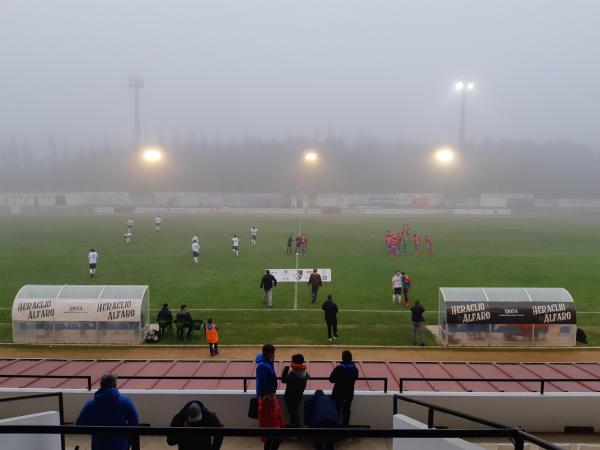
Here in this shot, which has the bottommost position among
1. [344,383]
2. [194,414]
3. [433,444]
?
[344,383]

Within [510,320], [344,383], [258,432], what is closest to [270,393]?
[344,383]

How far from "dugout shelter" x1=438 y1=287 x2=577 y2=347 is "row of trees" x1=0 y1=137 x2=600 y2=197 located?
4417 inches

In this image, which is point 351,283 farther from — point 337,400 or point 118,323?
point 337,400

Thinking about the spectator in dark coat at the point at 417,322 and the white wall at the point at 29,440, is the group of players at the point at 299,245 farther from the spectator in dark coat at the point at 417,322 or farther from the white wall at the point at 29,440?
the white wall at the point at 29,440

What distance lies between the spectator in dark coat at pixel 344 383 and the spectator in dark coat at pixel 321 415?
0.18 meters

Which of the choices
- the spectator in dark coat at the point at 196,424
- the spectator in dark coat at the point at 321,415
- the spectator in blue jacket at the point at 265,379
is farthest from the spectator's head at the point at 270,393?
the spectator in dark coat at the point at 196,424

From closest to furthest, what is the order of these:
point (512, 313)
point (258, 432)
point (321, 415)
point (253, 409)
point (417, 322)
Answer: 1. point (258, 432)
2. point (321, 415)
3. point (253, 409)
4. point (417, 322)
5. point (512, 313)

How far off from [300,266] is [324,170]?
111 m

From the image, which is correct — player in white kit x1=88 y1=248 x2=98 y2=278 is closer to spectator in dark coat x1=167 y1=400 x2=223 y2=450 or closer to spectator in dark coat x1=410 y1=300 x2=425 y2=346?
spectator in dark coat x1=410 y1=300 x2=425 y2=346

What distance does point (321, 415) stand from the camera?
22.4 ft

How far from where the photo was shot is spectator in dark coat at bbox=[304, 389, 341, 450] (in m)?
6.75

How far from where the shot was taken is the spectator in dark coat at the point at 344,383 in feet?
23.5

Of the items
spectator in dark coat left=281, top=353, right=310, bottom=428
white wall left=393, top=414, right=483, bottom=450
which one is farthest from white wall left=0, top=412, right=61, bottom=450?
white wall left=393, top=414, right=483, bottom=450

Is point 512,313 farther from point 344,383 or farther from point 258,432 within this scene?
point 258,432
